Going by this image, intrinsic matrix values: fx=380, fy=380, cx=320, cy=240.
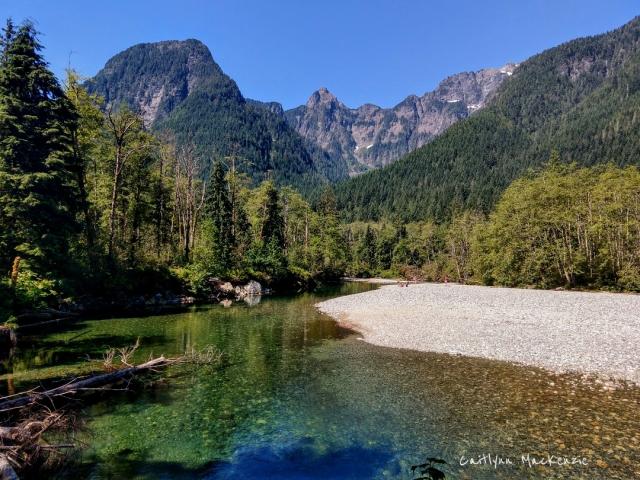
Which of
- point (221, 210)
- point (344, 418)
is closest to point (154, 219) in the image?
point (221, 210)

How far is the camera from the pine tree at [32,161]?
21078 mm

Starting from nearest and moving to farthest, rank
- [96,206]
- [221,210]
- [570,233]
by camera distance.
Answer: [96,206], [570,233], [221,210]

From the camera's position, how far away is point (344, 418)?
10680mm

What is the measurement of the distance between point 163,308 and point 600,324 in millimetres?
30210

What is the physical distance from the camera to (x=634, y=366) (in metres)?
13.8

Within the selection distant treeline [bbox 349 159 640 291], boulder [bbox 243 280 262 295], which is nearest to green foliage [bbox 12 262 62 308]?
boulder [bbox 243 280 262 295]

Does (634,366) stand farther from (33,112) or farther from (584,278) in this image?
(584,278)

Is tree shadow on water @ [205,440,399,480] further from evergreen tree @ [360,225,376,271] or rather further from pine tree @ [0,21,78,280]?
evergreen tree @ [360,225,376,271]

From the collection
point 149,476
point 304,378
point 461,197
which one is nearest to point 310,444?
point 149,476

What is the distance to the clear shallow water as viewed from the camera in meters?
8.22

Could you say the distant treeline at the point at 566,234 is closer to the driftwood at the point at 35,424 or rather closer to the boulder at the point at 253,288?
the boulder at the point at 253,288

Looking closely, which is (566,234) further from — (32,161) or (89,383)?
(32,161)

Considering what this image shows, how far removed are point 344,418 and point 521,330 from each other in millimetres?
14008

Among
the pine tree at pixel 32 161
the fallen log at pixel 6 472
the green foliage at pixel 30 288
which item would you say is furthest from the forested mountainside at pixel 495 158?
the fallen log at pixel 6 472
